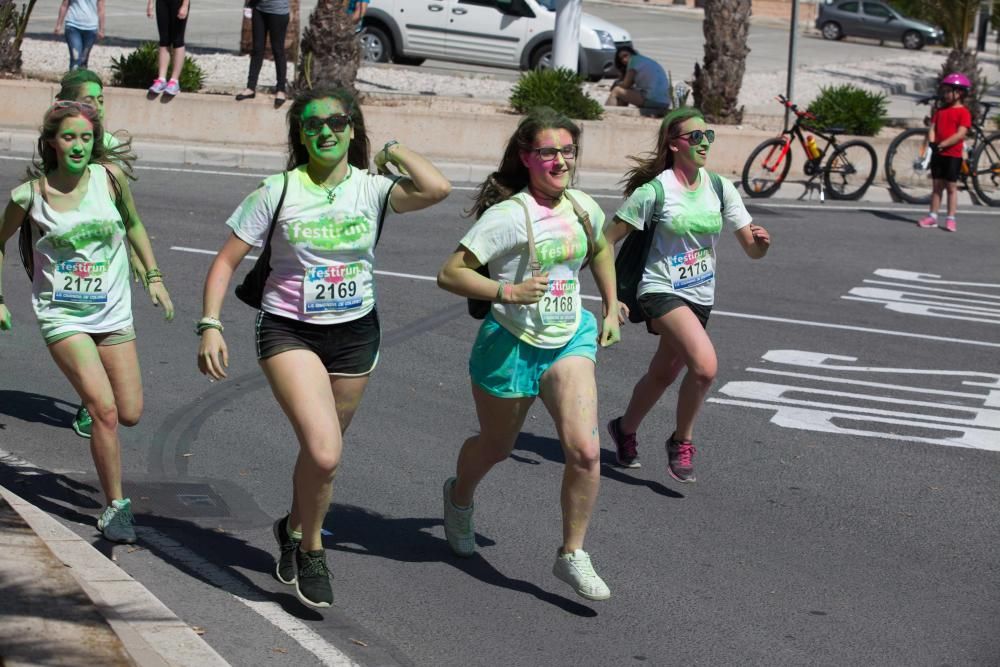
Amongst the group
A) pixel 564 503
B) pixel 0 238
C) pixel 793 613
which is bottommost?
pixel 793 613

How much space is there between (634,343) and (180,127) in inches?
369

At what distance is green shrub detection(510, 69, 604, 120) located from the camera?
1855cm

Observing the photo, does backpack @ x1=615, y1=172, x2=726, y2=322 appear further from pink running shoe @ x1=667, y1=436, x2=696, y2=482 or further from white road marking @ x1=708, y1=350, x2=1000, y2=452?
white road marking @ x1=708, y1=350, x2=1000, y2=452

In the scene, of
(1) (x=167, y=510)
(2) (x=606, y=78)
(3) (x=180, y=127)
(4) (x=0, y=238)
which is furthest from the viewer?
(2) (x=606, y=78)

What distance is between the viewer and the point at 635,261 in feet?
24.4

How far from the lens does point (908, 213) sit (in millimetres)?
17328

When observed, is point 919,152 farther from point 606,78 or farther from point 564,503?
point 564,503

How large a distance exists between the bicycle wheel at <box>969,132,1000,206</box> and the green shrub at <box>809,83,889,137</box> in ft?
4.77

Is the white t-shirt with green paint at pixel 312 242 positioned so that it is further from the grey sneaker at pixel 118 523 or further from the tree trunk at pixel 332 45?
the tree trunk at pixel 332 45

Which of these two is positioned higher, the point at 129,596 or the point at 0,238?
the point at 0,238

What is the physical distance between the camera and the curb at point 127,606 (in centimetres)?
483

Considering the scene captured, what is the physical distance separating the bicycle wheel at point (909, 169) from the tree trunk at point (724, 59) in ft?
8.04

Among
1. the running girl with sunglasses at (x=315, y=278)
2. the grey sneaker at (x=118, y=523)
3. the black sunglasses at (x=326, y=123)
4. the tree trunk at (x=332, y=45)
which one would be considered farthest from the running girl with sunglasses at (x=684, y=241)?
the tree trunk at (x=332, y=45)

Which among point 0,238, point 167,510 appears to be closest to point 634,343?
point 167,510
